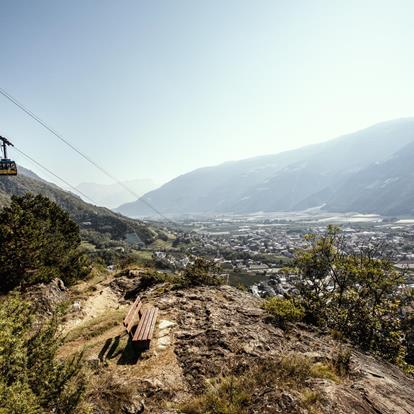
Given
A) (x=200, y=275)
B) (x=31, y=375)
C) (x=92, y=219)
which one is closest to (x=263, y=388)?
(x=31, y=375)

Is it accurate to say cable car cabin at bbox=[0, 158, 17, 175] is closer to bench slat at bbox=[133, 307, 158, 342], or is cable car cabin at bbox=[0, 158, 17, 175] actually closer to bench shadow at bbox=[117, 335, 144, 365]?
bench slat at bbox=[133, 307, 158, 342]

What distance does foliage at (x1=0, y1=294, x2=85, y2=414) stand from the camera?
4602 millimetres

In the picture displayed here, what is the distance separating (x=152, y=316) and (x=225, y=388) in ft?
17.5

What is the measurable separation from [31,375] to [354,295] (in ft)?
42.3

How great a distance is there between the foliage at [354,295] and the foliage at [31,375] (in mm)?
10209

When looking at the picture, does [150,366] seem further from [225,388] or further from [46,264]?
[46,264]

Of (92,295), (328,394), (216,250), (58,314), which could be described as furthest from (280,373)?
(216,250)

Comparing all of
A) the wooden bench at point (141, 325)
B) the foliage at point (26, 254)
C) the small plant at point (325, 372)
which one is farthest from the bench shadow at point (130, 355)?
the foliage at point (26, 254)

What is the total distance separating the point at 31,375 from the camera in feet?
19.5

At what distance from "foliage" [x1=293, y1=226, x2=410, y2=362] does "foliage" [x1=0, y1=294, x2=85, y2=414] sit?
1021cm

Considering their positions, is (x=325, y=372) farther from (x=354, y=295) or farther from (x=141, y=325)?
(x=354, y=295)

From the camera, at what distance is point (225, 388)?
686cm

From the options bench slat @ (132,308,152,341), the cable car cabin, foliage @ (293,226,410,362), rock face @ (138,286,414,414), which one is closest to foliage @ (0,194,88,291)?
the cable car cabin

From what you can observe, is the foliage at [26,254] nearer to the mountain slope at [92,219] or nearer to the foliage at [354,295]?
the foliage at [354,295]
